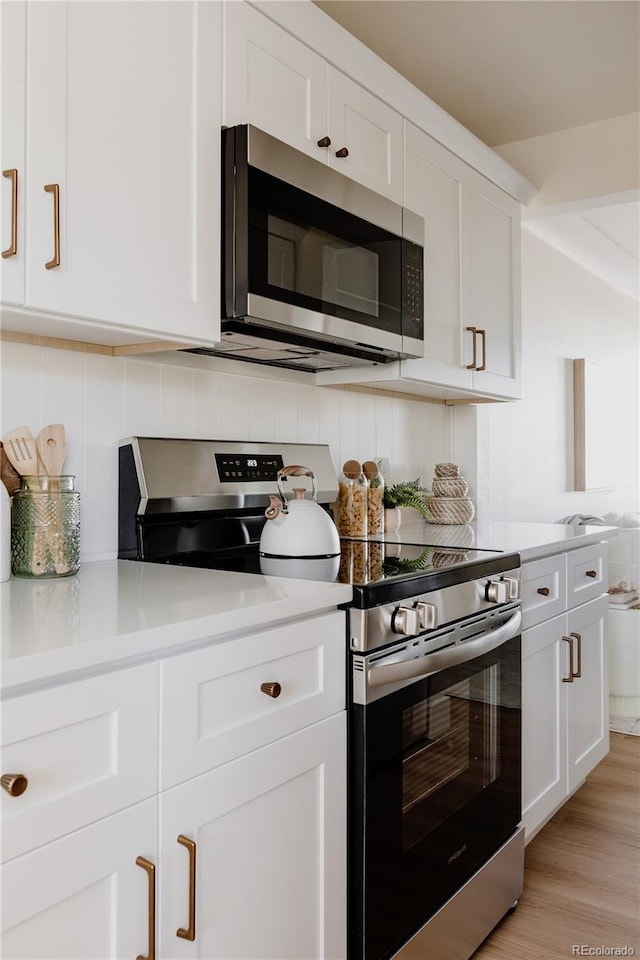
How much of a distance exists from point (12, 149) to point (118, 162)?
8.7 inches

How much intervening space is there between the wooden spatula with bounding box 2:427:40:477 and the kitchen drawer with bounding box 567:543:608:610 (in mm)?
1714

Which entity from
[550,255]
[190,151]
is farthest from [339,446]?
[550,255]

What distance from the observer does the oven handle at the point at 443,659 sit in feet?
4.68

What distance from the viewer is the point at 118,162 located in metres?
1.35

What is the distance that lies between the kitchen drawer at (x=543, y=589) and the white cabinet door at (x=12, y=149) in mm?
1513

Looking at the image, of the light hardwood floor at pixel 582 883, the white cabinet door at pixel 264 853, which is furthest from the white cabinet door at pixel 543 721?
the white cabinet door at pixel 264 853

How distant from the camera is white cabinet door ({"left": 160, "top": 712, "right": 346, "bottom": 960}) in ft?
3.51

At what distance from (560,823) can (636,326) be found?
4.25 metres

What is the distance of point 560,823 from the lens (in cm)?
256

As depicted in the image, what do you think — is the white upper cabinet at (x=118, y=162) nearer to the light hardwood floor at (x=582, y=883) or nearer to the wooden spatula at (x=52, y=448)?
the wooden spatula at (x=52, y=448)

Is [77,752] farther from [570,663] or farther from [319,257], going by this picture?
[570,663]

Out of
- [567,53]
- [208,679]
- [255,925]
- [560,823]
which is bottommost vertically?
[560,823]

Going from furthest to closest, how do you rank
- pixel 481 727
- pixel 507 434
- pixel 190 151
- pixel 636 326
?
pixel 636 326 < pixel 507 434 < pixel 481 727 < pixel 190 151

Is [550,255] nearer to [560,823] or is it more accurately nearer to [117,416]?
Result: [560,823]
